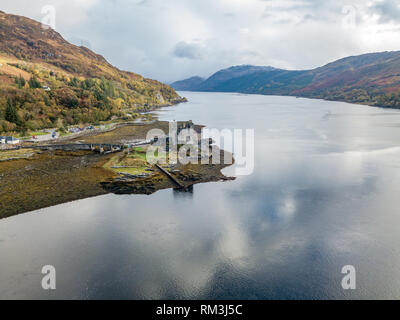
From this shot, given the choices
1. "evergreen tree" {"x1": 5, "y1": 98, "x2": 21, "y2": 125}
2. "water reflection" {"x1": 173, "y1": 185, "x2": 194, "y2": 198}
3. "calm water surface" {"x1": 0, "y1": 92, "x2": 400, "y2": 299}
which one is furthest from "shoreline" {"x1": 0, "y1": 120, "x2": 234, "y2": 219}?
"evergreen tree" {"x1": 5, "y1": 98, "x2": 21, "y2": 125}

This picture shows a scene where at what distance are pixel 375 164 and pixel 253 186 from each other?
3641 centimetres

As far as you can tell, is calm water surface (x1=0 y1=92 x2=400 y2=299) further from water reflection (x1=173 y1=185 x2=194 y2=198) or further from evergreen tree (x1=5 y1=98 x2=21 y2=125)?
evergreen tree (x1=5 y1=98 x2=21 y2=125)

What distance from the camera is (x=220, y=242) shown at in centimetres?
3344

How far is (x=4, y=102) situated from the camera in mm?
102875

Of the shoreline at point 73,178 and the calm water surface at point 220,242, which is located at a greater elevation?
the shoreline at point 73,178

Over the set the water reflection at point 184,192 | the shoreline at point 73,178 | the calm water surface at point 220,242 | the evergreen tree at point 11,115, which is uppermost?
the evergreen tree at point 11,115

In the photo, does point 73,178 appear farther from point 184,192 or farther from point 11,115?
point 11,115

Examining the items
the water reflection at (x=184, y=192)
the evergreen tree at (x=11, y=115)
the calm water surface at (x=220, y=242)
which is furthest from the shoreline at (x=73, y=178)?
the evergreen tree at (x=11, y=115)

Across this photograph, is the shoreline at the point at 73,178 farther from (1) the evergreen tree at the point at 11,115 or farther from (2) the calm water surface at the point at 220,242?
(1) the evergreen tree at the point at 11,115

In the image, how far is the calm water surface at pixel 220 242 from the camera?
2625 centimetres

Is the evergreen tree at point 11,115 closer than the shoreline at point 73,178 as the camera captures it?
No

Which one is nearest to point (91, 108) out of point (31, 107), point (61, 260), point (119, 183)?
point (31, 107)

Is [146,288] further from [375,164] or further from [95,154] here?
[375,164]

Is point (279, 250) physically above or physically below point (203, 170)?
below
